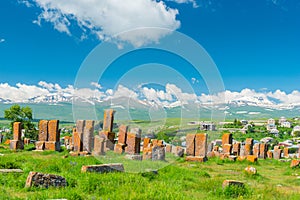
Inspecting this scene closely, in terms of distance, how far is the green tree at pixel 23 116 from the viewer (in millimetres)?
44844

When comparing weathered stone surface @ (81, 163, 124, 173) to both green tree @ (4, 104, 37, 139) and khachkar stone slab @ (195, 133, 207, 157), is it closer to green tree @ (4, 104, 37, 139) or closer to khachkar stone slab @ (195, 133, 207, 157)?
khachkar stone slab @ (195, 133, 207, 157)

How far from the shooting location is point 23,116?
4650 centimetres

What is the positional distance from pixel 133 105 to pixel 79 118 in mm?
3773

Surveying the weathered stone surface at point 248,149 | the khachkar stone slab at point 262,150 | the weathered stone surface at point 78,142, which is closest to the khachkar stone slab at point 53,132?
the weathered stone surface at point 78,142

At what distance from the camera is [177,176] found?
10.6 m

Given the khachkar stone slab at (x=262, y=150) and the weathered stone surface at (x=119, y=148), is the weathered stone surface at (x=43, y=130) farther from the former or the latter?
the khachkar stone slab at (x=262, y=150)

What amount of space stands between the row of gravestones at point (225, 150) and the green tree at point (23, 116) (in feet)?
88.5

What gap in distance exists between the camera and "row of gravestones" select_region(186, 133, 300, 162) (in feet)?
67.9

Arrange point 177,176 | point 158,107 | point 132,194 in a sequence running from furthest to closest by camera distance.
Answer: point 158,107
point 177,176
point 132,194

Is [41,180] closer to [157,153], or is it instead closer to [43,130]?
[157,153]

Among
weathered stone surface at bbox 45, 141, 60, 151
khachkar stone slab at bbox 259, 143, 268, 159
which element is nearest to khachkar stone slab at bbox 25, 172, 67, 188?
weathered stone surface at bbox 45, 141, 60, 151

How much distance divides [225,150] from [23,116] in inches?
1183

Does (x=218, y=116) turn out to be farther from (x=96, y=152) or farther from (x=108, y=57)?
(x=108, y=57)

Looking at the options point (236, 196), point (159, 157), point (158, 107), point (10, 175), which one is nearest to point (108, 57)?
point (159, 157)
